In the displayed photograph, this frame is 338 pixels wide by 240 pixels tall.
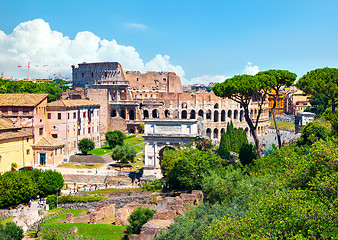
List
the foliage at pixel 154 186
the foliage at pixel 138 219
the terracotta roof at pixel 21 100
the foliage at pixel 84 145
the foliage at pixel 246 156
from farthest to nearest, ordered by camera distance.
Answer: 1. the foliage at pixel 84 145
2. the terracotta roof at pixel 21 100
3. the foliage at pixel 246 156
4. the foliage at pixel 154 186
5. the foliage at pixel 138 219

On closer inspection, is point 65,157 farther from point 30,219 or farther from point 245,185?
point 245,185

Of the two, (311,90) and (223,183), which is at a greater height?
(311,90)

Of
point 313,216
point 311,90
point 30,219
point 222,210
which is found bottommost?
point 30,219

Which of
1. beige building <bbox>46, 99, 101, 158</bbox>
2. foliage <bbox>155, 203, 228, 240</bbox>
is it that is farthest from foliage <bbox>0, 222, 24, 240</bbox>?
beige building <bbox>46, 99, 101, 158</bbox>

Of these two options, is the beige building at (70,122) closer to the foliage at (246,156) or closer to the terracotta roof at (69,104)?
the terracotta roof at (69,104)

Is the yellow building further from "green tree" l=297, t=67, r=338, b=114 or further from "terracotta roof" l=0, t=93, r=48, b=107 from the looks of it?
"green tree" l=297, t=67, r=338, b=114

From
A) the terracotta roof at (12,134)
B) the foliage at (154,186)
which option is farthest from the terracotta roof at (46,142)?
the foliage at (154,186)

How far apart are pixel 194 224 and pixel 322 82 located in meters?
23.1

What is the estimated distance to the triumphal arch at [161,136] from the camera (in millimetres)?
40562

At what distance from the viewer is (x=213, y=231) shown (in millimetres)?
14672

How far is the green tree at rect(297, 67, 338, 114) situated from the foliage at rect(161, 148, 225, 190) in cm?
1073

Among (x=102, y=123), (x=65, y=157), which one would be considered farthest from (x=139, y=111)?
(x=65, y=157)

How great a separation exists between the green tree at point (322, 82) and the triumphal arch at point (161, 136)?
36.2 feet

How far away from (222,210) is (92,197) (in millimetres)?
17526
